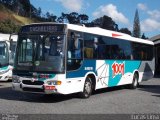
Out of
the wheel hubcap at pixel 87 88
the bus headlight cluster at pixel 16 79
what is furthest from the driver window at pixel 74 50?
the bus headlight cluster at pixel 16 79

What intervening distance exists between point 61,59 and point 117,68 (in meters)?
5.90

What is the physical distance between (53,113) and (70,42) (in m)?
3.68

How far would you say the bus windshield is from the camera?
14.0 metres

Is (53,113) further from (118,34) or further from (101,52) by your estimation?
(118,34)

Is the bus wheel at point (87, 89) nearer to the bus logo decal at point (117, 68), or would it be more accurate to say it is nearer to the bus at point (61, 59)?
the bus at point (61, 59)

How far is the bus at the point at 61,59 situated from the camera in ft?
46.1

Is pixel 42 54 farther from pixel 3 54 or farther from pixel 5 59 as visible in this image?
pixel 3 54

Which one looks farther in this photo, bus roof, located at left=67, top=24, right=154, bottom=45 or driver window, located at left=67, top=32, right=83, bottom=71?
bus roof, located at left=67, top=24, right=154, bottom=45

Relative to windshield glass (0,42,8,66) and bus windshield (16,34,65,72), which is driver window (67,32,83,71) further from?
windshield glass (0,42,8,66)

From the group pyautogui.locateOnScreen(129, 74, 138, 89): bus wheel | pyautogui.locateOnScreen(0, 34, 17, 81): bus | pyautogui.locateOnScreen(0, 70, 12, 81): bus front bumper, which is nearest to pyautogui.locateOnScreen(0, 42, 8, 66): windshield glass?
pyautogui.locateOnScreen(0, 34, 17, 81): bus

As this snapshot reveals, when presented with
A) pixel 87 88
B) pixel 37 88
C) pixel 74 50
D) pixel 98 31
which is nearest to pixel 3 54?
pixel 98 31

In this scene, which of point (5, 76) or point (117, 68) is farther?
point (5, 76)

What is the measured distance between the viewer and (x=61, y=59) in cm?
1402

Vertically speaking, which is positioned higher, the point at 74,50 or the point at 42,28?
the point at 42,28
